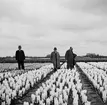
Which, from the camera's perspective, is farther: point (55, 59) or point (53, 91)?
point (55, 59)

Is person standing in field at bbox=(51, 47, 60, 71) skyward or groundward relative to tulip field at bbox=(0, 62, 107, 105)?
skyward

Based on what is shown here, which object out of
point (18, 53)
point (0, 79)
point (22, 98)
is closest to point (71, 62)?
point (18, 53)

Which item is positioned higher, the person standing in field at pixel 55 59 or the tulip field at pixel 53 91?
the person standing in field at pixel 55 59

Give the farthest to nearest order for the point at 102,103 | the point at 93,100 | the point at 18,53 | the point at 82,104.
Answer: the point at 18,53 → the point at 93,100 → the point at 102,103 → the point at 82,104

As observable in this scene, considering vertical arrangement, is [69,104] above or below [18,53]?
below

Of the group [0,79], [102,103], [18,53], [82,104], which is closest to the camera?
[82,104]

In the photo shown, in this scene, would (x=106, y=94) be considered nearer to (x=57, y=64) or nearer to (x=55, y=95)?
(x=55, y=95)

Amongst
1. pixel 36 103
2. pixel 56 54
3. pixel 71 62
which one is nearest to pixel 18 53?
pixel 56 54

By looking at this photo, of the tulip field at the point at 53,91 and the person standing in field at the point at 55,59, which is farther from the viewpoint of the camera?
the person standing in field at the point at 55,59

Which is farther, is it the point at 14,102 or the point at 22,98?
the point at 22,98

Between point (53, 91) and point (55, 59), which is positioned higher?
point (55, 59)

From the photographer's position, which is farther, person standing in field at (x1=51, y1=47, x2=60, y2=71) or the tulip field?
person standing in field at (x1=51, y1=47, x2=60, y2=71)

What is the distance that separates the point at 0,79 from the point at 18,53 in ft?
21.1

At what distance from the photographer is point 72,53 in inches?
647
